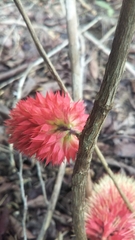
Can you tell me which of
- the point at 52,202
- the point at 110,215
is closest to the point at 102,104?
the point at 110,215

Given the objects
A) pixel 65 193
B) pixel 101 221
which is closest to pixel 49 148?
pixel 101 221

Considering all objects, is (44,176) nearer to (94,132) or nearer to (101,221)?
(101,221)

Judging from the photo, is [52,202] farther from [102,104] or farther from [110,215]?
[102,104]

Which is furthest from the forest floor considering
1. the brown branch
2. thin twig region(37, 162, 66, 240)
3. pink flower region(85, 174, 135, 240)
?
the brown branch

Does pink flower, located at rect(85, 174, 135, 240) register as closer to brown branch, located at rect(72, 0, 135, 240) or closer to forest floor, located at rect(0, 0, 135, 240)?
brown branch, located at rect(72, 0, 135, 240)

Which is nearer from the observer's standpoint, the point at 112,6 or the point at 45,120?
the point at 45,120

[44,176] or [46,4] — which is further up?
[46,4]

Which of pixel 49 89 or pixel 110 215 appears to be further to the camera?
pixel 49 89
